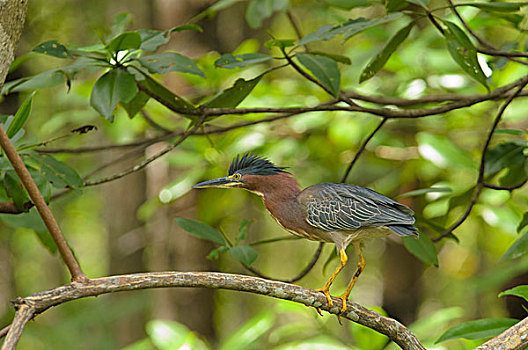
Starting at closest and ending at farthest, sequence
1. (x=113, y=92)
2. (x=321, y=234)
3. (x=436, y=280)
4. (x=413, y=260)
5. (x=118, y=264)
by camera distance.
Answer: (x=321, y=234) → (x=113, y=92) → (x=413, y=260) → (x=118, y=264) → (x=436, y=280)

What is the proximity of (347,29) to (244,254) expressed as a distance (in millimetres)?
692

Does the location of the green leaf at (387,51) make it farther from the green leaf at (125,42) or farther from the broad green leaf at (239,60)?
the green leaf at (125,42)

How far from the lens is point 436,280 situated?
7.16 meters

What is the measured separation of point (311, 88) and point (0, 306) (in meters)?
3.05

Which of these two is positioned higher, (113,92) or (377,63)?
(113,92)

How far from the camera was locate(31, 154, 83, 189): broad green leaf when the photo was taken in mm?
1537

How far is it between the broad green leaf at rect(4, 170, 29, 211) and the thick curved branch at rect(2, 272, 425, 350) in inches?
23.5

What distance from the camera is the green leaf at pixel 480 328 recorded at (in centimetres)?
146

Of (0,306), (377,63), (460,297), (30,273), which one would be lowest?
(460,297)

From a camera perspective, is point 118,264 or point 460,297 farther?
point 460,297

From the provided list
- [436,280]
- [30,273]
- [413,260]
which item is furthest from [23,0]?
[30,273]

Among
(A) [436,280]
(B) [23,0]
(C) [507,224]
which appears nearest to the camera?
(B) [23,0]

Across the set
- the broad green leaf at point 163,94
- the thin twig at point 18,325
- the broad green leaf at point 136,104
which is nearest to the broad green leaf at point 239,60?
the broad green leaf at point 163,94

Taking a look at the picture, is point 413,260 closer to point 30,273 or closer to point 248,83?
point 248,83
